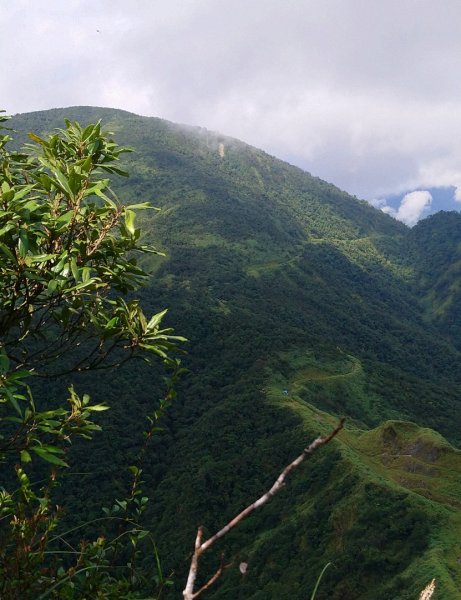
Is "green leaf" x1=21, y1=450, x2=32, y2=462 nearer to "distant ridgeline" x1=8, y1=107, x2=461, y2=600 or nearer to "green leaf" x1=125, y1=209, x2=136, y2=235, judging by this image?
"green leaf" x1=125, y1=209, x2=136, y2=235

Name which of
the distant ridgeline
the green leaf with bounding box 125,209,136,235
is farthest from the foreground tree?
the distant ridgeline

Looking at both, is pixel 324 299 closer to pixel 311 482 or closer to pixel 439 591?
pixel 311 482

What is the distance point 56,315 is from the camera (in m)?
5.05

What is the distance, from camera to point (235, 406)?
315 feet

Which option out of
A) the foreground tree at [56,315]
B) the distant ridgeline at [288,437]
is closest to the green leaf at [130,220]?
the foreground tree at [56,315]

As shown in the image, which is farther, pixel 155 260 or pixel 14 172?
pixel 155 260

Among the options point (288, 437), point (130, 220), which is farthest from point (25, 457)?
point (288, 437)

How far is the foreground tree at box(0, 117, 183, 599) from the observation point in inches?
148

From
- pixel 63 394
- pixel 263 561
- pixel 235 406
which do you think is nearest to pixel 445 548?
pixel 263 561

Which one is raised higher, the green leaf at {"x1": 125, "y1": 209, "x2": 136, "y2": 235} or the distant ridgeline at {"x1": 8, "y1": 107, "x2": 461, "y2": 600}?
the green leaf at {"x1": 125, "y1": 209, "x2": 136, "y2": 235}

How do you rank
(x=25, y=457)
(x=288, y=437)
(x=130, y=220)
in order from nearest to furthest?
(x=25, y=457)
(x=130, y=220)
(x=288, y=437)

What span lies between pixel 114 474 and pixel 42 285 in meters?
85.7

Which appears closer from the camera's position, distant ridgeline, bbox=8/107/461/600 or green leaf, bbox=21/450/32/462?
green leaf, bbox=21/450/32/462

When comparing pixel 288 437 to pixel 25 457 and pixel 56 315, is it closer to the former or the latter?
pixel 56 315
